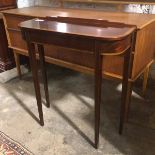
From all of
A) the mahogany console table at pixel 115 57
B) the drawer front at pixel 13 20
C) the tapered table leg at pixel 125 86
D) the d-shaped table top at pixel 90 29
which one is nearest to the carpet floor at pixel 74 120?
the tapered table leg at pixel 125 86

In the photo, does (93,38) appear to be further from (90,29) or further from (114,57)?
(114,57)

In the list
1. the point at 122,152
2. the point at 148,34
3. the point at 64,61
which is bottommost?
the point at 122,152

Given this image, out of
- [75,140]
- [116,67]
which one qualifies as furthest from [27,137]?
[116,67]

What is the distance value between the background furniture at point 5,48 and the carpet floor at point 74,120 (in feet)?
0.84

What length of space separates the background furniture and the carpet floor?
0.84 feet

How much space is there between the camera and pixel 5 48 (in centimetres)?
242

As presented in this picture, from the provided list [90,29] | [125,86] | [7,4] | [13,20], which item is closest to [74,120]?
[125,86]

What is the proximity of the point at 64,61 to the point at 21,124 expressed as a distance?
2.05ft

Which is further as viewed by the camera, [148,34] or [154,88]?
[154,88]

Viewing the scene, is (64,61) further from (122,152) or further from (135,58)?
(122,152)

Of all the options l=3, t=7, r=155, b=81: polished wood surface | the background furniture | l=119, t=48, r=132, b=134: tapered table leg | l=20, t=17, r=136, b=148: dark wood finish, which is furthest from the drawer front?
l=119, t=48, r=132, b=134: tapered table leg

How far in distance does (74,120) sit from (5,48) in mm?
1259

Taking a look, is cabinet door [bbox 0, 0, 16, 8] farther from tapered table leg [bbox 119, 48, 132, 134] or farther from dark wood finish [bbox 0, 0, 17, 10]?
tapered table leg [bbox 119, 48, 132, 134]

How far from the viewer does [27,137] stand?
157 centimetres
